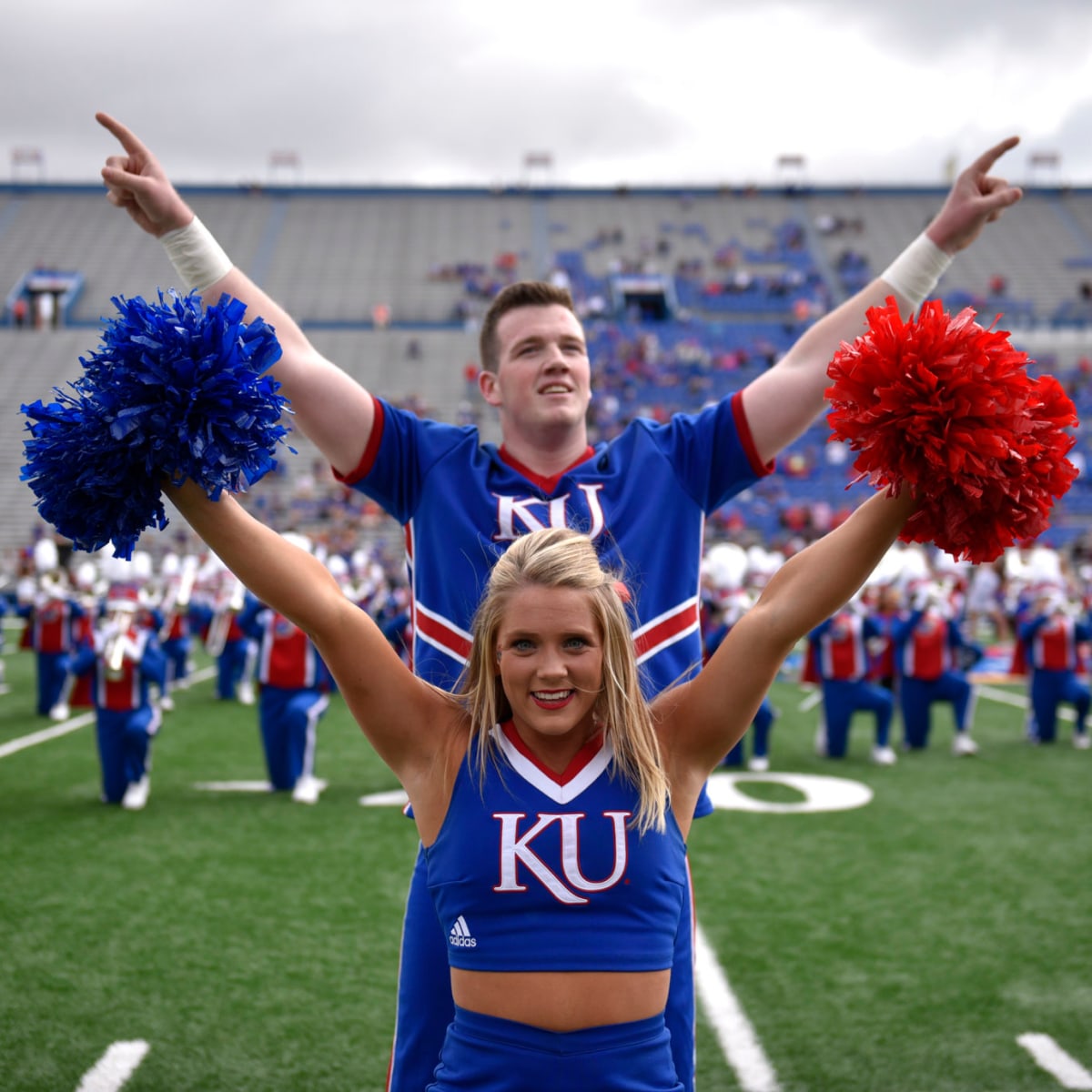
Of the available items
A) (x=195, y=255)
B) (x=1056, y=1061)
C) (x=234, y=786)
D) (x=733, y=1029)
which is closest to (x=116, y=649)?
(x=234, y=786)

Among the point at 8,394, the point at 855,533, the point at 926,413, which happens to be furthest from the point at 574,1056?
the point at 8,394

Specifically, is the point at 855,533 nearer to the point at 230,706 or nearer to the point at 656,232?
the point at 230,706

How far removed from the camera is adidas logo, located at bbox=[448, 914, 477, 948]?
1756mm

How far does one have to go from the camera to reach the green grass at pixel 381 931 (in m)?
3.80

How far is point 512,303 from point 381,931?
3.49 metres

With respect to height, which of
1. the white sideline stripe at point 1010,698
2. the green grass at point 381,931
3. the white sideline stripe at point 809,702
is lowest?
the white sideline stripe at point 809,702

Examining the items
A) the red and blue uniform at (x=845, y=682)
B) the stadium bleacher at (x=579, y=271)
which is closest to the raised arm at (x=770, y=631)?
the red and blue uniform at (x=845, y=682)

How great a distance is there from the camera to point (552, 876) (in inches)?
68.4

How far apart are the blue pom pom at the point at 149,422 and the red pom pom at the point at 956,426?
847mm

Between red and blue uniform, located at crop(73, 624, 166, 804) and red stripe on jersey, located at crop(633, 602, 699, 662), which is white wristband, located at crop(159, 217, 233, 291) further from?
red and blue uniform, located at crop(73, 624, 166, 804)

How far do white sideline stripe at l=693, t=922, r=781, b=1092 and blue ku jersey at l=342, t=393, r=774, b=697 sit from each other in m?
1.43

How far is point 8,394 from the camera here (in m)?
29.2

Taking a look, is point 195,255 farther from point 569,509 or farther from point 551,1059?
point 551,1059

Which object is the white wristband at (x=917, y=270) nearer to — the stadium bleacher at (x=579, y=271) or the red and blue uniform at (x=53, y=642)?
the red and blue uniform at (x=53, y=642)
